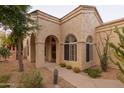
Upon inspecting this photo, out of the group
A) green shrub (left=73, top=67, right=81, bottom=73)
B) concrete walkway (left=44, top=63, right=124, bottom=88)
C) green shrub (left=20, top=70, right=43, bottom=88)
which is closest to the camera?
green shrub (left=20, top=70, right=43, bottom=88)

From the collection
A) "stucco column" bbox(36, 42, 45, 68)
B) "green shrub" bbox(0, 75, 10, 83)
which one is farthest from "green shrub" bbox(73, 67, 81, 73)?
"green shrub" bbox(0, 75, 10, 83)

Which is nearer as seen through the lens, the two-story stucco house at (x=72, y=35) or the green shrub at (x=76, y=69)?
the green shrub at (x=76, y=69)

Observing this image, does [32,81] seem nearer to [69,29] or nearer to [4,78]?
[4,78]

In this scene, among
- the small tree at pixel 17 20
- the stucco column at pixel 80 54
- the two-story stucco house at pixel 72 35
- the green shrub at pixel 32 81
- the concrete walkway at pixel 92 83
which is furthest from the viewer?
the two-story stucco house at pixel 72 35

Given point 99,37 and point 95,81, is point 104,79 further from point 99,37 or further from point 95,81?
point 99,37

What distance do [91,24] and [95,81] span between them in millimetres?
7281

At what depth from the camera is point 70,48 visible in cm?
2023

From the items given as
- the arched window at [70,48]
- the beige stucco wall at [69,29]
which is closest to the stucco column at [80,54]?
the beige stucco wall at [69,29]

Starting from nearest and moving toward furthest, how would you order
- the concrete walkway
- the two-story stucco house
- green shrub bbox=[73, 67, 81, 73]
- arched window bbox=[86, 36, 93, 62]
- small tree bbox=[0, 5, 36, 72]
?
the concrete walkway
small tree bbox=[0, 5, 36, 72]
green shrub bbox=[73, 67, 81, 73]
the two-story stucco house
arched window bbox=[86, 36, 93, 62]

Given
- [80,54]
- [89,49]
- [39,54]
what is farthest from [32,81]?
[89,49]

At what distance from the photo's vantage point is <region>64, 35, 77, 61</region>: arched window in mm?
19612

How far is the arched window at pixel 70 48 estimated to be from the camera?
64.3ft

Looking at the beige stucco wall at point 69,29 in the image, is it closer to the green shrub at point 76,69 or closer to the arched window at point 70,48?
the arched window at point 70,48

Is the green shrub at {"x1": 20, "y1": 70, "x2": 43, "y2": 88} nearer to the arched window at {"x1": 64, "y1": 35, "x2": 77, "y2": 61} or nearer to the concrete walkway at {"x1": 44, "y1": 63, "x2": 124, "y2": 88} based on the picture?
the concrete walkway at {"x1": 44, "y1": 63, "x2": 124, "y2": 88}
